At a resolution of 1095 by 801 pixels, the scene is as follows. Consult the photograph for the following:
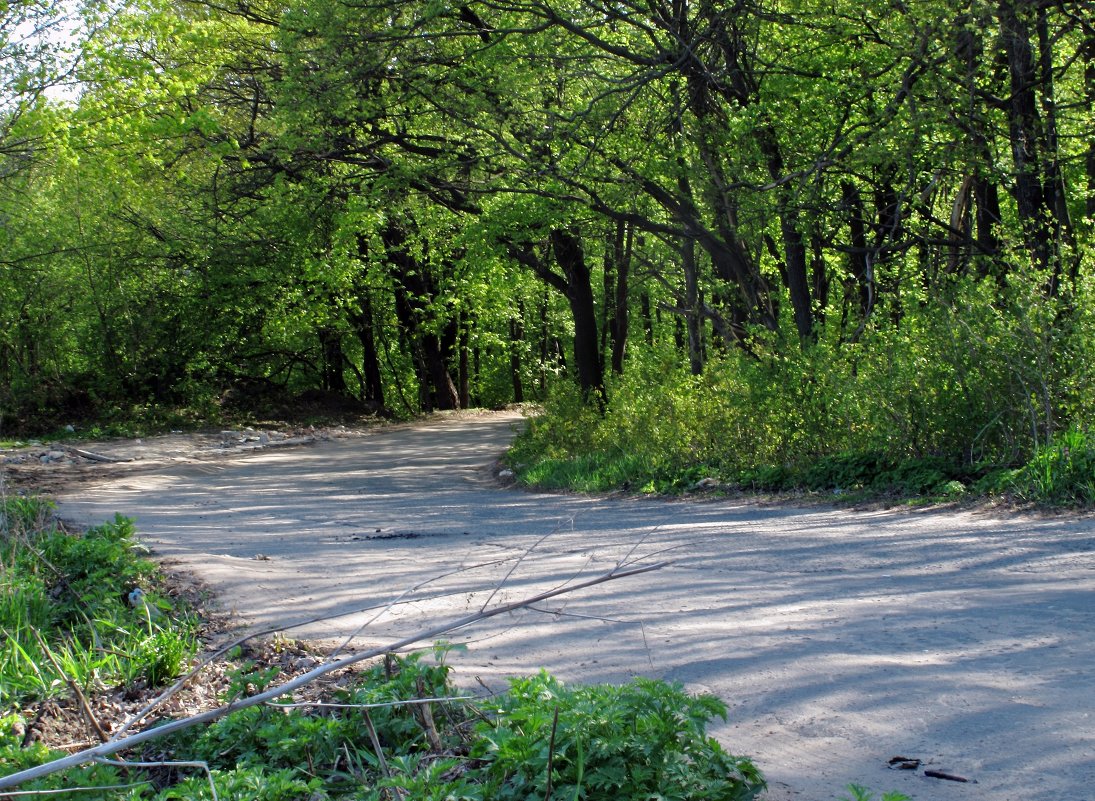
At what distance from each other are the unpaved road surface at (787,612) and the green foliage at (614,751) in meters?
0.33

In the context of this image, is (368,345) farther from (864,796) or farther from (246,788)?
(864,796)

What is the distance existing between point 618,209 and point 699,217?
1596 mm

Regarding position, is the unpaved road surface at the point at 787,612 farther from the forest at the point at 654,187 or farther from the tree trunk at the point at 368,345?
the tree trunk at the point at 368,345

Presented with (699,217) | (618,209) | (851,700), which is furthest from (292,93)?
(851,700)

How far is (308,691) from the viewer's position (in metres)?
4.47

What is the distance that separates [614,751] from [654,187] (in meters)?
16.0

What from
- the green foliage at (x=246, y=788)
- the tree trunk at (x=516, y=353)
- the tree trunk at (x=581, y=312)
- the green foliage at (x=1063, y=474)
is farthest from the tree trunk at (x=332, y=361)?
the green foliage at (x=246, y=788)

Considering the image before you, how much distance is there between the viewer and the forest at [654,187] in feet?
40.5

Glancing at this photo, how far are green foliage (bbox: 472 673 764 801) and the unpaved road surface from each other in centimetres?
33

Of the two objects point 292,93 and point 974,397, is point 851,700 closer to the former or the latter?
point 974,397

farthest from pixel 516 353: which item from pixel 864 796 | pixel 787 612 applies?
pixel 864 796

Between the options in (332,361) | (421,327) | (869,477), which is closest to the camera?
(869,477)

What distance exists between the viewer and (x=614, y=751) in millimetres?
3258

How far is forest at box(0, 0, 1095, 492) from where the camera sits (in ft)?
40.5
